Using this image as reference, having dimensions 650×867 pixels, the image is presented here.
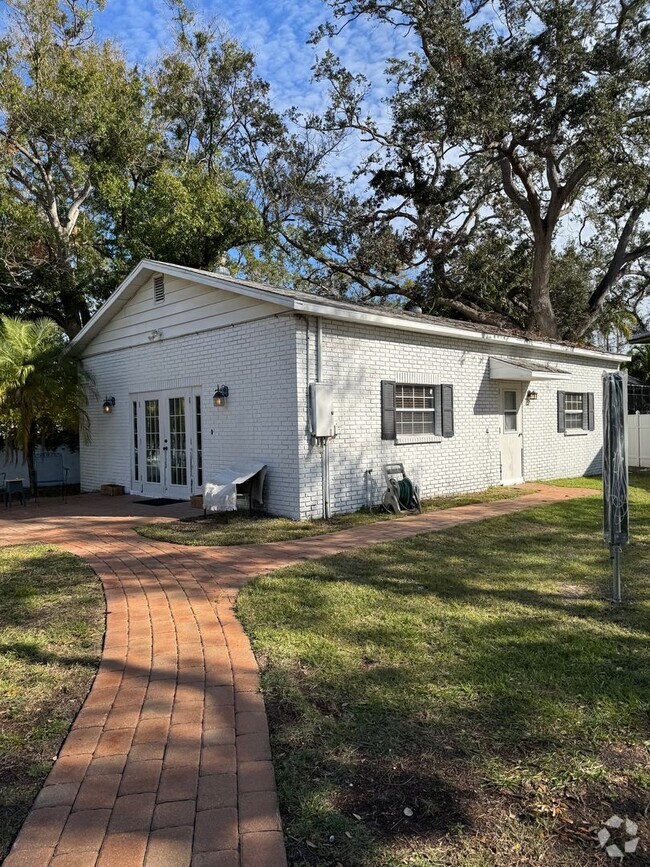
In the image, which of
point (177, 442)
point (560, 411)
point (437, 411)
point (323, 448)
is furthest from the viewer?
point (560, 411)

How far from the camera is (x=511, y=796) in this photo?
99.7 inches

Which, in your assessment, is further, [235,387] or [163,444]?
[163,444]

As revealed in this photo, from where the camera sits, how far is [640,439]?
17.9 metres

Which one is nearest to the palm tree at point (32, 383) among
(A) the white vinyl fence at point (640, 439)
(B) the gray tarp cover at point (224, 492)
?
(B) the gray tarp cover at point (224, 492)

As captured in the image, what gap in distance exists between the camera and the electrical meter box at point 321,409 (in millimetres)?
8742

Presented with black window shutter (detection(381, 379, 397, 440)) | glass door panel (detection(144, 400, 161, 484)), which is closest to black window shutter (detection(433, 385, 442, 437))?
black window shutter (detection(381, 379, 397, 440))

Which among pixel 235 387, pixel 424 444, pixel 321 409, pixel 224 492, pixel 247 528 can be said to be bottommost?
pixel 247 528

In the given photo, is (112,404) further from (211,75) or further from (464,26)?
(211,75)

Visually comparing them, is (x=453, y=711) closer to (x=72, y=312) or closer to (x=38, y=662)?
(x=38, y=662)

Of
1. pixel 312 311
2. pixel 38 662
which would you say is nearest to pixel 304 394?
pixel 312 311

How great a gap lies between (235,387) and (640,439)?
1384 centimetres

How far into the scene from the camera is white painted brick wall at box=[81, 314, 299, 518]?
8.87 meters

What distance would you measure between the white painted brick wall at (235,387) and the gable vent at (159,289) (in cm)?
88

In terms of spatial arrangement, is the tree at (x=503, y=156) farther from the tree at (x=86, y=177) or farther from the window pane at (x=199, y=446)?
the window pane at (x=199, y=446)
